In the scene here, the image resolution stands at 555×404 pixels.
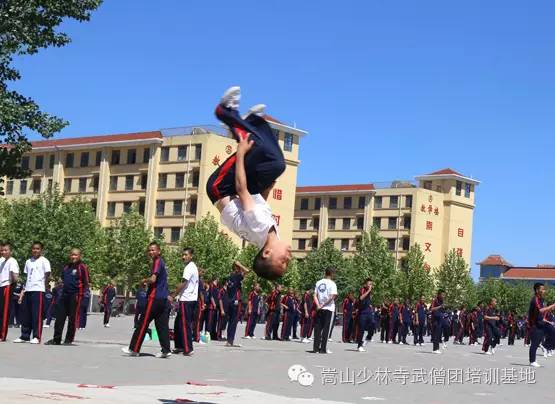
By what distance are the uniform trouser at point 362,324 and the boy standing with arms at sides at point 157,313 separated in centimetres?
1003

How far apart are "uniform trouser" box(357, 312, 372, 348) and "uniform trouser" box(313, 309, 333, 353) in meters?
3.20

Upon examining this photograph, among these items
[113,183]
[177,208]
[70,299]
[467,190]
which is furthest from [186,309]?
[467,190]

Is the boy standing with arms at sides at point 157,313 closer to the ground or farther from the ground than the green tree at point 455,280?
closer to the ground

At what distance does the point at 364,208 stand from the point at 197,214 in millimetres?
31602

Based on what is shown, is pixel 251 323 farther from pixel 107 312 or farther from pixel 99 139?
pixel 99 139

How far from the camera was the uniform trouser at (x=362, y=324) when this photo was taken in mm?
25703

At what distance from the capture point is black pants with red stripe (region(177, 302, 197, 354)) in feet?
58.4

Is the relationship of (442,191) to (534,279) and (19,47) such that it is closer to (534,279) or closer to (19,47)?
(534,279)

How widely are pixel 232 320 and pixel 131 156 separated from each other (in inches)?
2920

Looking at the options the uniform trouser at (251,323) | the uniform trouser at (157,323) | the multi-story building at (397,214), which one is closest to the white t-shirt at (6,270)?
the uniform trouser at (157,323)

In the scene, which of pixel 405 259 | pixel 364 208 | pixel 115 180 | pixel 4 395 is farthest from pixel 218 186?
pixel 364 208

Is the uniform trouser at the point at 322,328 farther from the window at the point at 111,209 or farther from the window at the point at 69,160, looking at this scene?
the window at the point at 69,160

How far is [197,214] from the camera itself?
301ft

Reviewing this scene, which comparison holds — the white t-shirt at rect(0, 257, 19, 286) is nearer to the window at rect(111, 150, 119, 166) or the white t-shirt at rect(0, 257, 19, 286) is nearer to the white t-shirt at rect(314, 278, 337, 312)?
the white t-shirt at rect(314, 278, 337, 312)
